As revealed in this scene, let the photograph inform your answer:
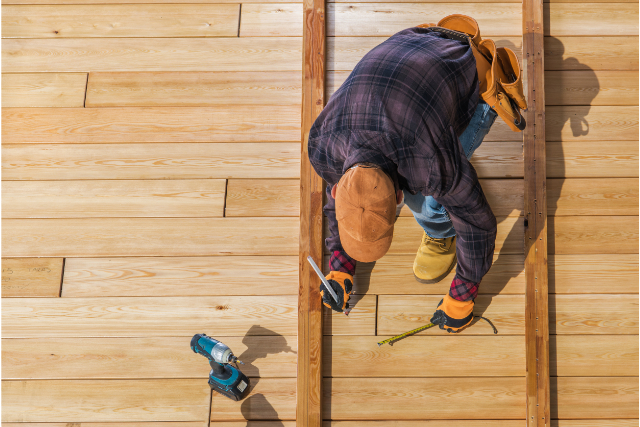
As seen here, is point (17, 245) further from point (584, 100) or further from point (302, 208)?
point (584, 100)

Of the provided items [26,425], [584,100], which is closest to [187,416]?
[26,425]

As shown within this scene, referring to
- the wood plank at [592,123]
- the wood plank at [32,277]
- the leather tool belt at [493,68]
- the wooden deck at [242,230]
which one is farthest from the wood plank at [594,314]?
the wood plank at [32,277]

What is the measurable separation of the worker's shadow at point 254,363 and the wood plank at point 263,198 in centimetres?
47

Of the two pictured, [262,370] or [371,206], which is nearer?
[371,206]

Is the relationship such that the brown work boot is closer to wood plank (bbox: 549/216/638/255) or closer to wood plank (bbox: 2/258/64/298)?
wood plank (bbox: 549/216/638/255)

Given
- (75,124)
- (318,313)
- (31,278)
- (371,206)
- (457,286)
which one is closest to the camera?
(371,206)

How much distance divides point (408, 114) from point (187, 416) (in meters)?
1.40

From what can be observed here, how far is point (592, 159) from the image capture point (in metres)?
1.76

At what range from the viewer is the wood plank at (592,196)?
5.65 feet

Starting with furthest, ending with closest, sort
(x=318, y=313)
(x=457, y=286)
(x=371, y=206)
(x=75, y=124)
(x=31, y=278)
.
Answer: (x=75, y=124) < (x=31, y=278) < (x=318, y=313) < (x=457, y=286) < (x=371, y=206)

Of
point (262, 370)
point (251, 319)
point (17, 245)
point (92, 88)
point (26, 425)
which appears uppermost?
point (92, 88)

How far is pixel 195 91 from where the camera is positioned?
188cm

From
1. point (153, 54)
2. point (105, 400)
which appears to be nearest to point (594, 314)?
point (105, 400)

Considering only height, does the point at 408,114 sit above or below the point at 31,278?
above
